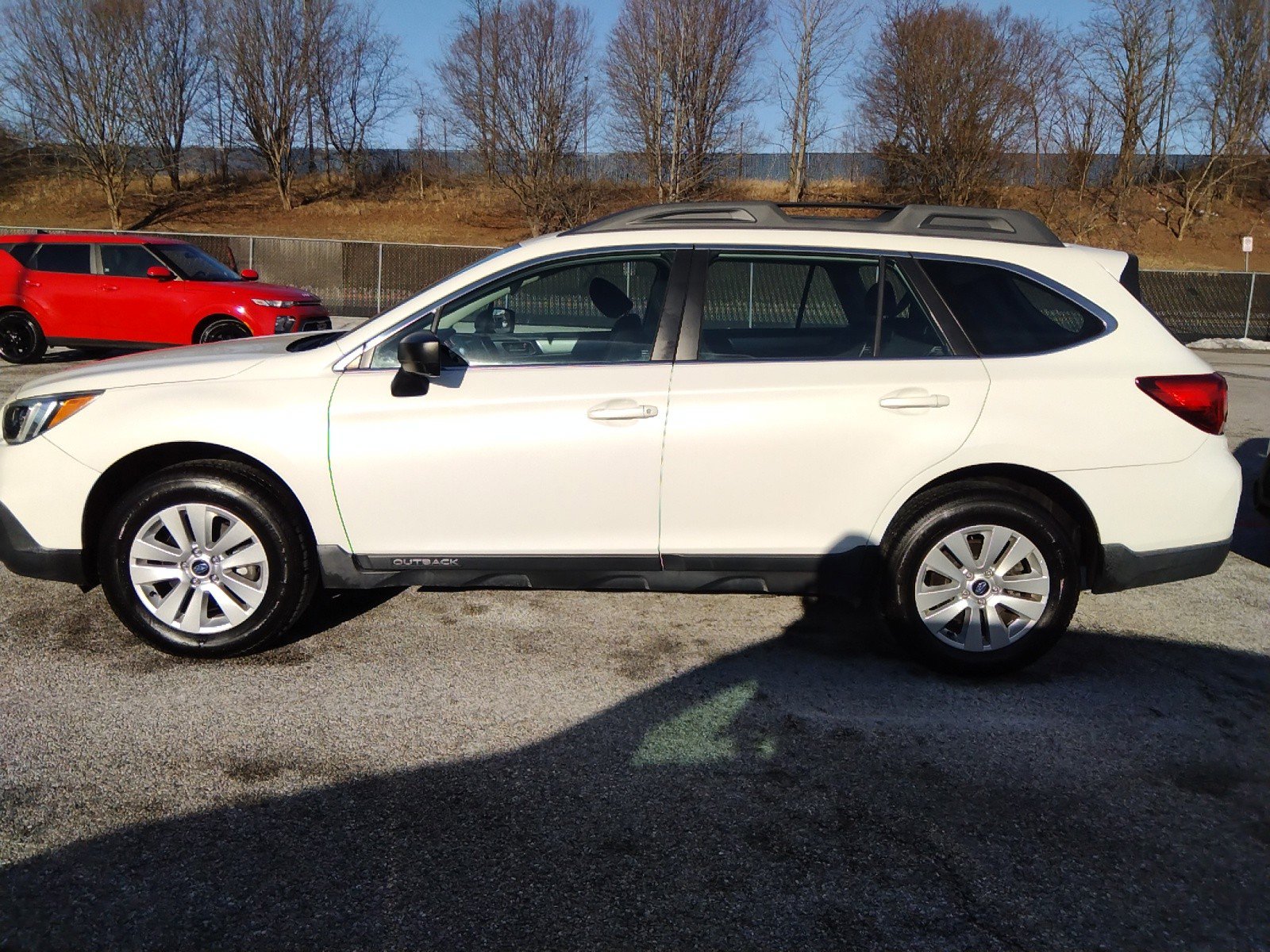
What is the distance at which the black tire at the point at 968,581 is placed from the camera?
160 inches

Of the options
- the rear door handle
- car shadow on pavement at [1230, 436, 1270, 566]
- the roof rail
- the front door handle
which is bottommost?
car shadow on pavement at [1230, 436, 1270, 566]

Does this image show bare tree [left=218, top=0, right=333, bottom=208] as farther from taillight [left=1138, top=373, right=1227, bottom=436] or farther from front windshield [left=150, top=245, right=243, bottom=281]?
taillight [left=1138, top=373, right=1227, bottom=436]

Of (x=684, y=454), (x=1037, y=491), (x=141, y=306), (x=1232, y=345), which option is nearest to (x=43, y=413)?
(x=684, y=454)

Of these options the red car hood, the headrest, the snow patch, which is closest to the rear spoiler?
the headrest

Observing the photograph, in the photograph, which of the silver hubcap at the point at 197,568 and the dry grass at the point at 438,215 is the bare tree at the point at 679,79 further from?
the silver hubcap at the point at 197,568

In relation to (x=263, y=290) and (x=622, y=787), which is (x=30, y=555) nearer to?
(x=622, y=787)

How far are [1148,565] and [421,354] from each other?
9.52 ft

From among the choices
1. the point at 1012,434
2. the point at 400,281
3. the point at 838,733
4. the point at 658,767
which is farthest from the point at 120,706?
the point at 400,281

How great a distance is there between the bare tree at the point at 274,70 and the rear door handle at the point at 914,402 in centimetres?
4407

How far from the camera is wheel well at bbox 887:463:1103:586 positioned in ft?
13.5

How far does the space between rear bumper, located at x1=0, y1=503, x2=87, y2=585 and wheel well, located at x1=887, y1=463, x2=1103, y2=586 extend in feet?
10.6

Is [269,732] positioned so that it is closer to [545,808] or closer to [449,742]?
[449,742]

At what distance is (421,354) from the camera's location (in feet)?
12.7

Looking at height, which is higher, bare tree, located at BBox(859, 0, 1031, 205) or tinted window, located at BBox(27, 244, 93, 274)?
bare tree, located at BBox(859, 0, 1031, 205)
